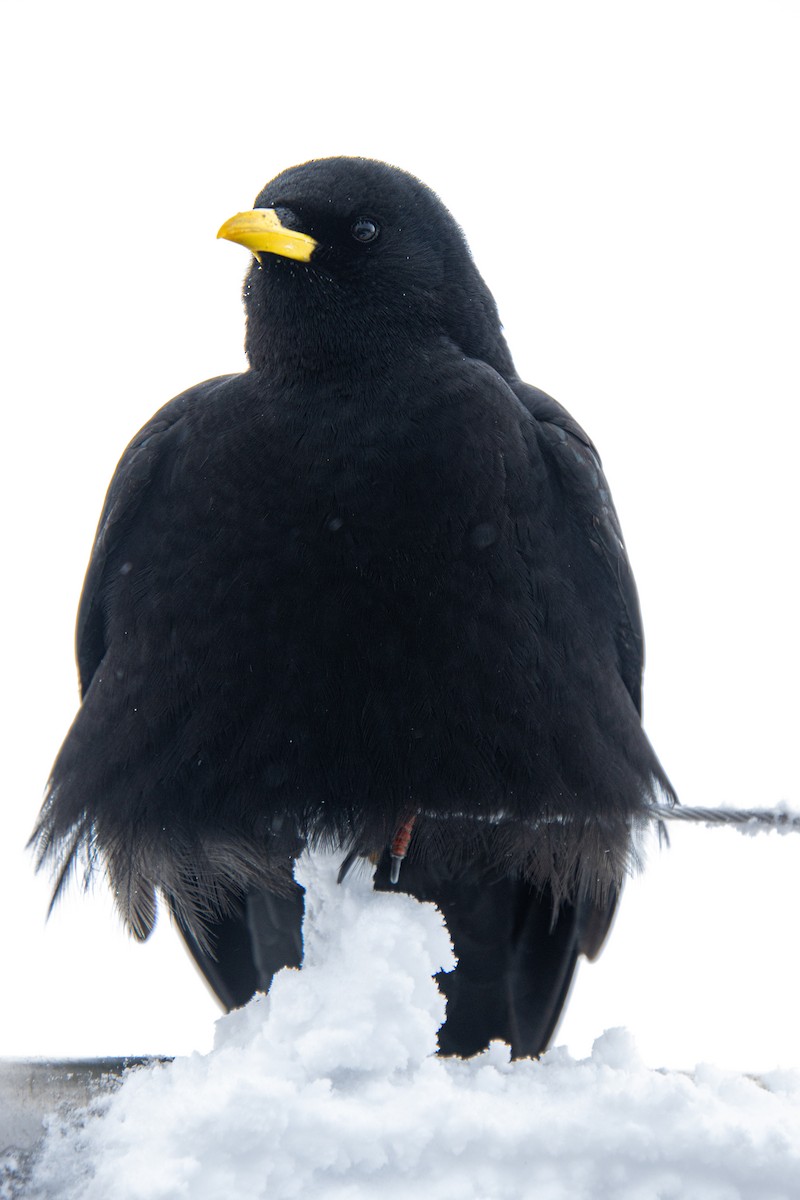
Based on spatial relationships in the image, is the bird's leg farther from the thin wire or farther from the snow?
the snow

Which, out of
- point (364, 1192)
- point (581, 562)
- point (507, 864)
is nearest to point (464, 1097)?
point (364, 1192)

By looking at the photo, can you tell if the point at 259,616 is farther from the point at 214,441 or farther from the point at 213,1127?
the point at 213,1127

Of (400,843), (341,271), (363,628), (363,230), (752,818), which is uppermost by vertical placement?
(363,230)

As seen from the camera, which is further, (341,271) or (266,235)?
(341,271)

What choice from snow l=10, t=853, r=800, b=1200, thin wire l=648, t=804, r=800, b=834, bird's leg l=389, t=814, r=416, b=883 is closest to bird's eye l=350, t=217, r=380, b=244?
bird's leg l=389, t=814, r=416, b=883

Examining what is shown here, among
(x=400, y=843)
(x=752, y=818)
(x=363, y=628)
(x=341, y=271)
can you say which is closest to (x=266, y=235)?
(x=341, y=271)

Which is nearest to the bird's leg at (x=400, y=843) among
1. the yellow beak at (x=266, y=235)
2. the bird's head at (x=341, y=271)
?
the bird's head at (x=341, y=271)

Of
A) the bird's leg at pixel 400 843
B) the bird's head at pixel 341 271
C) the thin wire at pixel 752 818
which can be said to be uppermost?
the bird's head at pixel 341 271

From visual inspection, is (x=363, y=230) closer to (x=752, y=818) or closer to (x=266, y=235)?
(x=266, y=235)

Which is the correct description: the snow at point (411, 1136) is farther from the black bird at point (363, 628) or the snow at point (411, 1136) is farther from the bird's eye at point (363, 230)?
the bird's eye at point (363, 230)
